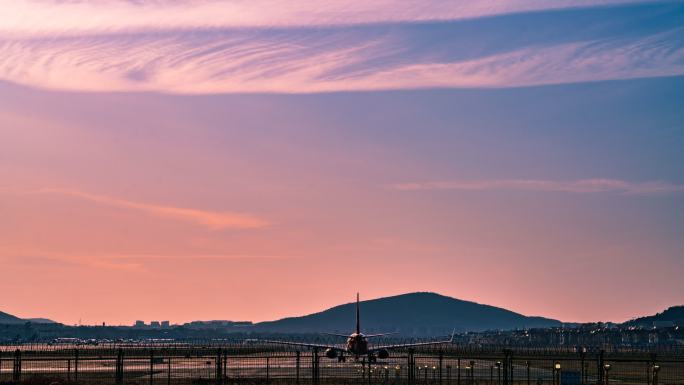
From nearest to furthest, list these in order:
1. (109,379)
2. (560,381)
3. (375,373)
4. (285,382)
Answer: (560,381), (285,382), (109,379), (375,373)

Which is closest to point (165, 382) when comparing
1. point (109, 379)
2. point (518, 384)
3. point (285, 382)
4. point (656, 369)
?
point (109, 379)

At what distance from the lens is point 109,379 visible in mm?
72125

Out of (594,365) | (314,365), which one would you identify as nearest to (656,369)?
(314,365)

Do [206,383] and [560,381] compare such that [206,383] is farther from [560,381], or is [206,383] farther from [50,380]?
[560,381]

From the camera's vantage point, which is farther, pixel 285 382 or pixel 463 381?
pixel 463 381

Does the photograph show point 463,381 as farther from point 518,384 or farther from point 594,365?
point 594,365

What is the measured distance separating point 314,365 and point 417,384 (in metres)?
11.2

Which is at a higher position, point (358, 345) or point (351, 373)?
point (358, 345)

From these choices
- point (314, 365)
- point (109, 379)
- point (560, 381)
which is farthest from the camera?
point (109, 379)

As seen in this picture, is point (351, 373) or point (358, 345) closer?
point (351, 373)

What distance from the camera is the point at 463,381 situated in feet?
238

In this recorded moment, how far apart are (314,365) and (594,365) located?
74428 millimetres

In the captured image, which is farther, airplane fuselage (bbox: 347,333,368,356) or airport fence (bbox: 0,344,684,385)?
airplane fuselage (bbox: 347,333,368,356)

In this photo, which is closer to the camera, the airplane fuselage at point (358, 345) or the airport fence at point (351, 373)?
the airport fence at point (351, 373)
